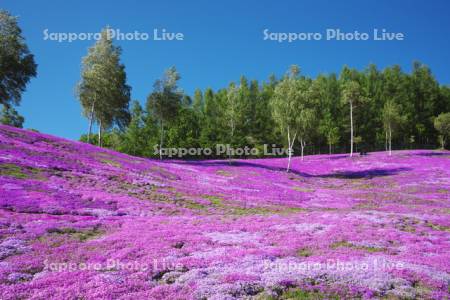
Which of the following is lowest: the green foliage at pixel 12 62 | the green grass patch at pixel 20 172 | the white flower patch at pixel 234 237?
the white flower patch at pixel 234 237

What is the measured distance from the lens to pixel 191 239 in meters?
14.3

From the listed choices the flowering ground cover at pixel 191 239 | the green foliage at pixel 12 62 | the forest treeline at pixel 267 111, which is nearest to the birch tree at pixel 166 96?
the forest treeline at pixel 267 111

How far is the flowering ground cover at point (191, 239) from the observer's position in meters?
9.47

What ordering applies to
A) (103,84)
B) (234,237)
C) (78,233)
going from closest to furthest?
(78,233)
(234,237)
(103,84)

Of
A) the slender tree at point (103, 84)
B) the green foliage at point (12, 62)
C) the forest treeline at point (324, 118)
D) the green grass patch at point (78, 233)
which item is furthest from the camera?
the forest treeline at point (324, 118)

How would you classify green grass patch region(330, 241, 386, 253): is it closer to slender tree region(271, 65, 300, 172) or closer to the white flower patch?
the white flower patch

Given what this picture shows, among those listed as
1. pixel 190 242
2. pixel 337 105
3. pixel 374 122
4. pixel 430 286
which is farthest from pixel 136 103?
pixel 430 286

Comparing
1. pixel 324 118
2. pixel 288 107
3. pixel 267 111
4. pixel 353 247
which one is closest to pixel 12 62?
pixel 288 107

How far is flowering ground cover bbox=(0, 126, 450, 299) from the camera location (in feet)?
31.1

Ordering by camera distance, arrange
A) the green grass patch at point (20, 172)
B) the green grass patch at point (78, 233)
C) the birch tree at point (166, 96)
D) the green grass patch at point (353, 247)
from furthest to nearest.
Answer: the birch tree at point (166, 96), the green grass patch at point (20, 172), the green grass patch at point (78, 233), the green grass patch at point (353, 247)

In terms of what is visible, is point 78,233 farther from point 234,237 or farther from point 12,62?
point 12,62

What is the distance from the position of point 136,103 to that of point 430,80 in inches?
3741

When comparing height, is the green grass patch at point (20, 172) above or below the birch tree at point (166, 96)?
below

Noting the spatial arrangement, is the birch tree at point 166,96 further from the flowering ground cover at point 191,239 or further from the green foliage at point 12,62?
the flowering ground cover at point 191,239
